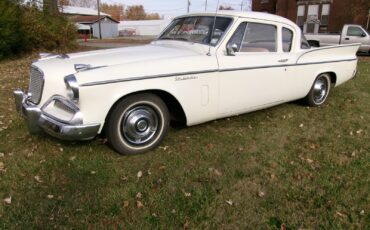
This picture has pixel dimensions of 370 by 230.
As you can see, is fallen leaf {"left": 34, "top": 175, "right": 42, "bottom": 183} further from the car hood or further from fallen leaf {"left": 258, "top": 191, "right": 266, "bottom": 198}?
fallen leaf {"left": 258, "top": 191, "right": 266, "bottom": 198}

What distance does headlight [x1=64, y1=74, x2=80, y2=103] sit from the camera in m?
3.63

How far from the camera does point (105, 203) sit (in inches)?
129

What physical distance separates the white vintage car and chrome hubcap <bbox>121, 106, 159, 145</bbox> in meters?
0.01

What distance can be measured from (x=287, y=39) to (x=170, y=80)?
2.48 m

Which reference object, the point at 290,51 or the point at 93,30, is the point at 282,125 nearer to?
the point at 290,51

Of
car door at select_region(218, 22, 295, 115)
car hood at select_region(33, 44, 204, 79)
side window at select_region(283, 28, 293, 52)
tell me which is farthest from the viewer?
side window at select_region(283, 28, 293, 52)

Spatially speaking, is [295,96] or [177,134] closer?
[177,134]

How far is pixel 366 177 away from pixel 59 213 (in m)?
3.15

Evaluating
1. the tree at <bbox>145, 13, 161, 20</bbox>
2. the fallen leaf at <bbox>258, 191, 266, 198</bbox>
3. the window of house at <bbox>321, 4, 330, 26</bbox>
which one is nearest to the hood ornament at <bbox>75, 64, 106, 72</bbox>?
the fallen leaf at <bbox>258, 191, 266, 198</bbox>

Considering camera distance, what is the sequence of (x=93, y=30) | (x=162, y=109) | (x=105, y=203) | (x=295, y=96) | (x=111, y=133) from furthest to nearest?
(x=93, y=30)
(x=295, y=96)
(x=162, y=109)
(x=111, y=133)
(x=105, y=203)

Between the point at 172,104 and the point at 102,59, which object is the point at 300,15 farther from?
the point at 102,59

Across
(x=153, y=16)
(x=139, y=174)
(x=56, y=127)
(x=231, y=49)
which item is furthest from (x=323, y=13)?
(x=153, y=16)

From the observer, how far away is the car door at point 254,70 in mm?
4750

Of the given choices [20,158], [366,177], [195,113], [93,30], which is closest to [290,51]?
[195,113]
